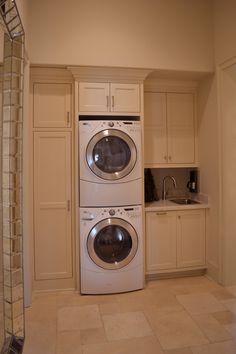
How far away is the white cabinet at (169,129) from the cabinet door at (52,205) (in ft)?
3.39

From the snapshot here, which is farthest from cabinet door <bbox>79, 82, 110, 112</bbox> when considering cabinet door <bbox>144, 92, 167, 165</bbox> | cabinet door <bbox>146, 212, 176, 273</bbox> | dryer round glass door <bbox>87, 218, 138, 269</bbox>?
cabinet door <bbox>146, 212, 176, 273</bbox>

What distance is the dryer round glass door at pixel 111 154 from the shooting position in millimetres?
3146

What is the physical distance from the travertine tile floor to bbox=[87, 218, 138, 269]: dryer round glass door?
360 millimetres

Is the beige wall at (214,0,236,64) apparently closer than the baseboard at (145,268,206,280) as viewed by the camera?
Yes

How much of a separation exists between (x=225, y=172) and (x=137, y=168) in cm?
97

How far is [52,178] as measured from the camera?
3297 millimetres

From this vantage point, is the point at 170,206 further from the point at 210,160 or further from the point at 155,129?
the point at 155,129

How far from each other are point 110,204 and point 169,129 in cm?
127

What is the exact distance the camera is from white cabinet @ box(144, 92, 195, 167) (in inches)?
147

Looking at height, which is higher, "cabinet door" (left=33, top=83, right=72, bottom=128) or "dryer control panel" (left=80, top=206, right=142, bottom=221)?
"cabinet door" (left=33, top=83, right=72, bottom=128)

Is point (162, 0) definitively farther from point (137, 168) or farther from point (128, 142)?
point (137, 168)

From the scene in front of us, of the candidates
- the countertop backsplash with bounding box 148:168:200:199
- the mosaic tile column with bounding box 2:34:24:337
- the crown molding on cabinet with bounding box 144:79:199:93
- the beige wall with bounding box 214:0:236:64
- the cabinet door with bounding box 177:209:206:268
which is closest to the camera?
the mosaic tile column with bounding box 2:34:24:337

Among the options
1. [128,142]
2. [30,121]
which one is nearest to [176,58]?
[128,142]

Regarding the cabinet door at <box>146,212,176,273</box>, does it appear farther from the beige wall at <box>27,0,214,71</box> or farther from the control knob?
the beige wall at <box>27,0,214,71</box>
